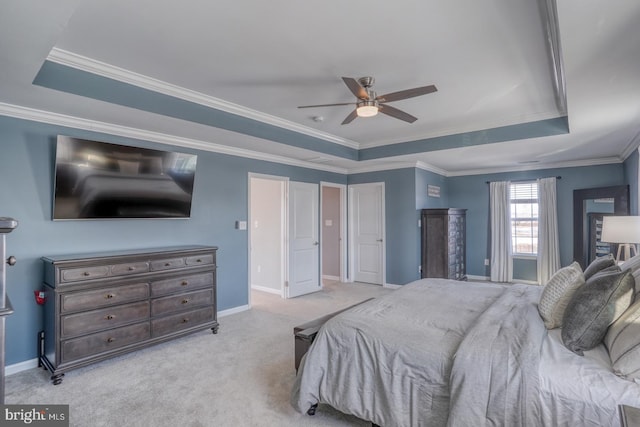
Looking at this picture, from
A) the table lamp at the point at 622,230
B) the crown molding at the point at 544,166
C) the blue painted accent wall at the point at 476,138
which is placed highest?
the blue painted accent wall at the point at 476,138

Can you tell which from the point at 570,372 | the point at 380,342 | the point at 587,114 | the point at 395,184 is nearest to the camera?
the point at 570,372

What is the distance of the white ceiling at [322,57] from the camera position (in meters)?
1.98

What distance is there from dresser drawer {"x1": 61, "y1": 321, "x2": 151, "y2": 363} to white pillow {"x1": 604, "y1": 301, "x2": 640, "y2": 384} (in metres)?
3.56

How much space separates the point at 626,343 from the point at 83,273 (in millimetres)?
3712

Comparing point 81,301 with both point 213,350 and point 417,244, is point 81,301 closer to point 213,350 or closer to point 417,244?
point 213,350

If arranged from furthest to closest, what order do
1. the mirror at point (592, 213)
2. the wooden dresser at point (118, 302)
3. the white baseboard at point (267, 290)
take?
1. the white baseboard at point (267, 290)
2. the mirror at point (592, 213)
3. the wooden dresser at point (118, 302)

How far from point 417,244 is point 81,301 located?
4915 millimetres

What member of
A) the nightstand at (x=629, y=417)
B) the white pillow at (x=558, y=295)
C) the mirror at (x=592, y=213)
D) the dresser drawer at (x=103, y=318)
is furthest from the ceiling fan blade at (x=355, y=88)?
the mirror at (x=592, y=213)

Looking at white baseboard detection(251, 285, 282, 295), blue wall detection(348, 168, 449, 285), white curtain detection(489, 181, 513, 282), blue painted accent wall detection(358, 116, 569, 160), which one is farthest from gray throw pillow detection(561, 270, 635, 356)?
white curtain detection(489, 181, 513, 282)

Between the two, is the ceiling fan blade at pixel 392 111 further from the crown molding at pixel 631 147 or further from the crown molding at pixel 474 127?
the crown molding at pixel 631 147

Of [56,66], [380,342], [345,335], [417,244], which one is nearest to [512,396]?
[380,342]

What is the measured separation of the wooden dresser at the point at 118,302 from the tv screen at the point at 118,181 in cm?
55

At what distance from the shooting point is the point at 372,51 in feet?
8.48

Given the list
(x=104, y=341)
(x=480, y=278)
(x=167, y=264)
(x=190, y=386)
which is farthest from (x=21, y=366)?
(x=480, y=278)
